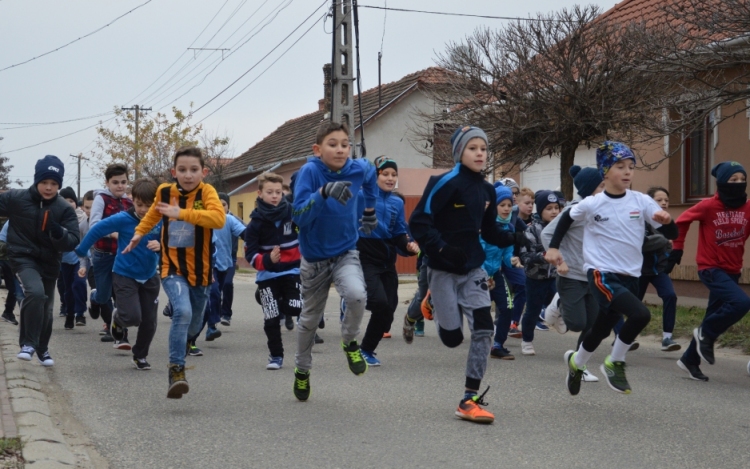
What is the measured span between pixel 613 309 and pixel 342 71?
620 inches

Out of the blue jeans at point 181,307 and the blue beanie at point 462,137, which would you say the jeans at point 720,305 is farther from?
the blue jeans at point 181,307

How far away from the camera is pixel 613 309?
6.95m

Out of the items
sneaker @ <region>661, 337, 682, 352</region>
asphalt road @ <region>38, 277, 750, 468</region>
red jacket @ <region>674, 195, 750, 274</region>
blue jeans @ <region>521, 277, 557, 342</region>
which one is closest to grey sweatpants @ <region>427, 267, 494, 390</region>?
asphalt road @ <region>38, 277, 750, 468</region>

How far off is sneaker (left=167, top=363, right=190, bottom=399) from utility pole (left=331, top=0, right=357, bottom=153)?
49.6 feet

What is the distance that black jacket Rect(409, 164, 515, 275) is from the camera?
651 cm

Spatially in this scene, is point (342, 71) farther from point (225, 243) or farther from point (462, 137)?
point (462, 137)

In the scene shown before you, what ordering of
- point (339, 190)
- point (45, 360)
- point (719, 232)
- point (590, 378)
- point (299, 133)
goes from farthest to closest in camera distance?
1. point (299, 133)
2. point (45, 360)
3. point (719, 232)
4. point (590, 378)
5. point (339, 190)

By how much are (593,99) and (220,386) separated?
367 inches

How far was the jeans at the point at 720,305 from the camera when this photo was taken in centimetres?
830

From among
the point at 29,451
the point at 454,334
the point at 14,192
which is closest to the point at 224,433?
the point at 29,451

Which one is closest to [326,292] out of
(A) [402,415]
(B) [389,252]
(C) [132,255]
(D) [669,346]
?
(A) [402,415]

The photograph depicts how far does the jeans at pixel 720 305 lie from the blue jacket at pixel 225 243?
5.80m

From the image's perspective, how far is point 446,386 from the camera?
311 inches

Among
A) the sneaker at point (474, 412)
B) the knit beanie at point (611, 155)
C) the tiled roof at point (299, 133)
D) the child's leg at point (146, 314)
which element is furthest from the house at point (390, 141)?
the sneaker at point (474, 412)
